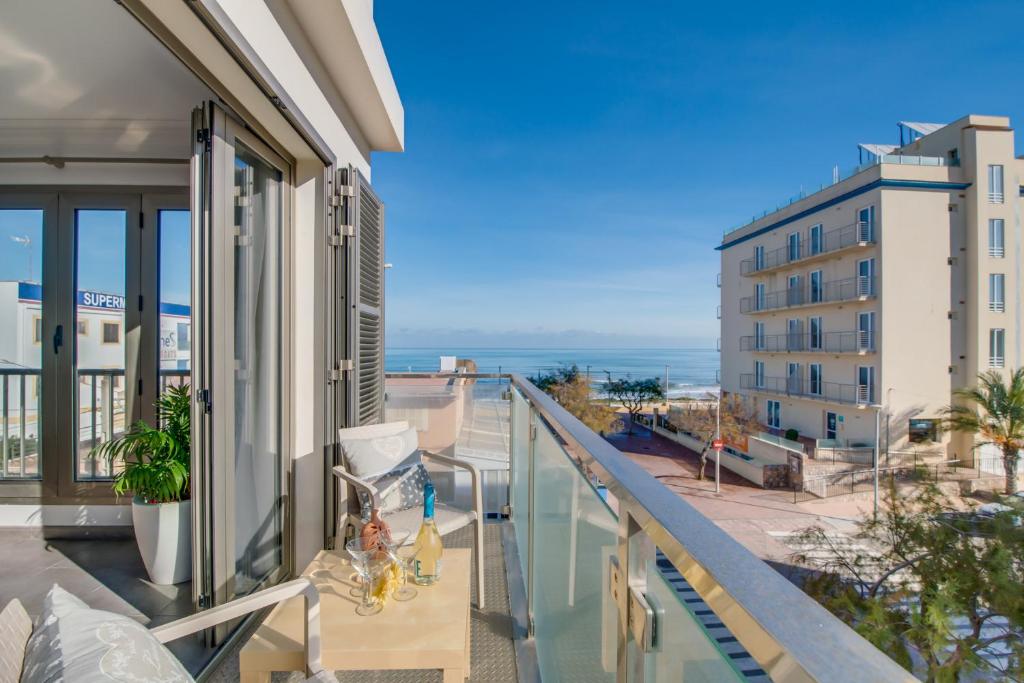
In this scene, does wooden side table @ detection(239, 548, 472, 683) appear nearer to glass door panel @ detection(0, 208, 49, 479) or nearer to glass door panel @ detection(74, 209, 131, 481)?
glass door panel @ detection(74, 209, 131, 481)

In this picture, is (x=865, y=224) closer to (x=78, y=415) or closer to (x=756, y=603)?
(x=78, y=415)

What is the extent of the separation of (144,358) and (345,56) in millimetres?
2195

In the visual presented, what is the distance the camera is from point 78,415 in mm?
3174

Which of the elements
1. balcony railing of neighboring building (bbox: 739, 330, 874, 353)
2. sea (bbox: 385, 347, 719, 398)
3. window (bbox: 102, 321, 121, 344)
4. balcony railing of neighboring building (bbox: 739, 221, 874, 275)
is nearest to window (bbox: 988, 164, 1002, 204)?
balcony railing of neighboring building (bbox: 739, 221, 874, 275)

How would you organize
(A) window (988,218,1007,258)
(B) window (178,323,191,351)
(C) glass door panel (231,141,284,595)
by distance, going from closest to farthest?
(C) glass door panel (231,141,284,595) → (B) window (178,323,191,351) → (A) window (988,218,1007,258)

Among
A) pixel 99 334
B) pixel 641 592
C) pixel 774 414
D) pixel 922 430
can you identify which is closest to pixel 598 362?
pixel 774 414

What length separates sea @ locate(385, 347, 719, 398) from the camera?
112 ft

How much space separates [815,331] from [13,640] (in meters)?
18.1

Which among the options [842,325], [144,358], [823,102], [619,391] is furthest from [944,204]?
[144,358]

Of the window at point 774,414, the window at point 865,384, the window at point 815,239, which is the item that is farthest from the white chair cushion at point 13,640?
the window at point 774,414

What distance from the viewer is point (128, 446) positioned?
2.58m

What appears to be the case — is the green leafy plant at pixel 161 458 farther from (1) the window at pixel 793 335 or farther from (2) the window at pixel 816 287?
(1) the window at pixel 793 335

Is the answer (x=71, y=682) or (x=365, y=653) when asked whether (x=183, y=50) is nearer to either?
(x=71, y=682)

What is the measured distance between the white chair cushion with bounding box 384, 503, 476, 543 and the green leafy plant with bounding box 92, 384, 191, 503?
1.04 m
